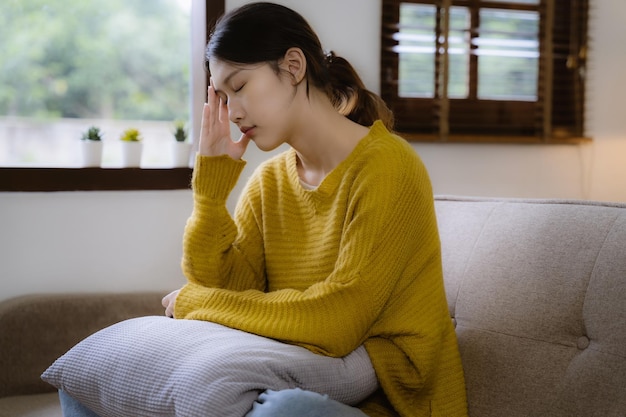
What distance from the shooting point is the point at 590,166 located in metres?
2.99

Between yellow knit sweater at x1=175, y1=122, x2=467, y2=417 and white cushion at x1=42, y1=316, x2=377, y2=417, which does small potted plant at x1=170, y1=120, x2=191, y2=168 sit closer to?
yellow knit sweater at x1=175, y1=122, x2=467, y2=417

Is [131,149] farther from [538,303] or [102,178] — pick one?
[538,303]

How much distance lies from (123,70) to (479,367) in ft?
5.17

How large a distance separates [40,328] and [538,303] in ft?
4.34

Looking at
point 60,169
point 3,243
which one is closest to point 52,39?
point 60,169

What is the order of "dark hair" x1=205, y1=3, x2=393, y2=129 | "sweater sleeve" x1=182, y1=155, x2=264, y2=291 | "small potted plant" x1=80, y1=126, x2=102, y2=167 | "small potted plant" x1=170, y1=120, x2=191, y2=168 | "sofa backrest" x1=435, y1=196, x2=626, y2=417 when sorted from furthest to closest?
"small potted plant" x1=170, y1=120, x2=191, y2=168 → "small potted plant" x1=80, y1=126, x2=102, y2=167 → "sweater sleeve" x1=182, y1=155, x2=264, y2=291 → "dark hair" x1=205, y1=3, x2=393, y2=129 → "sofa backrest" x1=435, y1=196, x2=626, y2=417

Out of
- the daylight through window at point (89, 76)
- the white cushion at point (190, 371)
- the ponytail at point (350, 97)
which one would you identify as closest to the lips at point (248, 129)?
the ponytail at point (350, 97)

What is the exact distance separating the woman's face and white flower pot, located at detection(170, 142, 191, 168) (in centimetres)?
85

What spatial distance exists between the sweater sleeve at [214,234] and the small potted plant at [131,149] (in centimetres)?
73

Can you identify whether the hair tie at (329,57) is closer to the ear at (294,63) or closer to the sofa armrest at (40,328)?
the ear at (294,63)

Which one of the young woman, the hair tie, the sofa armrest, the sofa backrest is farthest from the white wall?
the sofa backrest

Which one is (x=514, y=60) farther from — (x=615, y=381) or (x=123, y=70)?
(x=615, y=381)

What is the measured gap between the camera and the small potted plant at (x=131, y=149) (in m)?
2.34

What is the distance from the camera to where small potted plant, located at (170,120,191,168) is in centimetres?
239
